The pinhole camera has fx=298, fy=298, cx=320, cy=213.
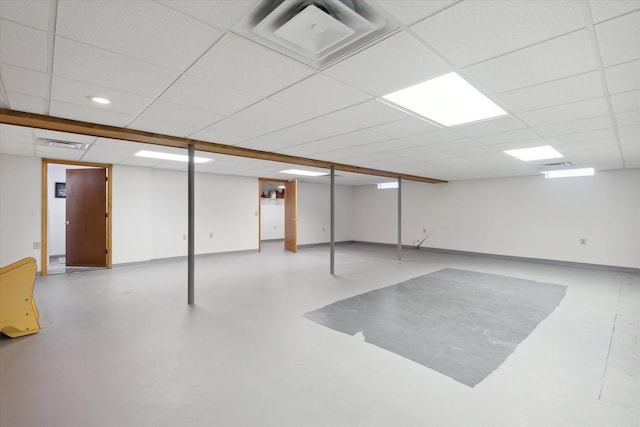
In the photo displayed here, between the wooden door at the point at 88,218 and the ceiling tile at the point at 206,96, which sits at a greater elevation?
the ceiling tile at the point at 206,96

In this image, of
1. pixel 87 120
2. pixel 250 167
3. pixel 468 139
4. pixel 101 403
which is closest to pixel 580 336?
pixel 468 139

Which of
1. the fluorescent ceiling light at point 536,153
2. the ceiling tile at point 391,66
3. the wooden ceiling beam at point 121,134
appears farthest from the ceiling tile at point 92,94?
the fluorescent ceiling light at point 536,153

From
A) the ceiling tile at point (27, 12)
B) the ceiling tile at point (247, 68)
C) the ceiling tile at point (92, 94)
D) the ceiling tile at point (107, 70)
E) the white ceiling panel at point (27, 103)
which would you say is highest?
the ceiling tile at point (92, 94)

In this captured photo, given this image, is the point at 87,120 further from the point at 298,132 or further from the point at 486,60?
the point at 486,60

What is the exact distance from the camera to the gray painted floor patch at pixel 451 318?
2662 mm

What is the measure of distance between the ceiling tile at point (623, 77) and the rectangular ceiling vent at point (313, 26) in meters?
1.60

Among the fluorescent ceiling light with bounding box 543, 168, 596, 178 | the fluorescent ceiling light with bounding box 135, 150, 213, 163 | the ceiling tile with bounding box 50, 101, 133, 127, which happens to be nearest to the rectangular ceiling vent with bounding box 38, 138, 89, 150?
the fluorescent ceiling light with bounding box 135, 150, 213, 163

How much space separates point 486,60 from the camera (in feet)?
6.02

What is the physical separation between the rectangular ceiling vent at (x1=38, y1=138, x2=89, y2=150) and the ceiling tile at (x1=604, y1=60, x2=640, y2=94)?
19.2 feet

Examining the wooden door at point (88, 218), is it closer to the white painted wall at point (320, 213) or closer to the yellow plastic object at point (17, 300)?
the yellow plastic object at point (17, 300)

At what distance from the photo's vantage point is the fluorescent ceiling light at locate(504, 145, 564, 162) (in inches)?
173

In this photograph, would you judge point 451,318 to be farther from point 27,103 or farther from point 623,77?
point 27,103

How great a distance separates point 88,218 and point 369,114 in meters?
6.65

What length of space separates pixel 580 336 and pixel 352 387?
2624mm
